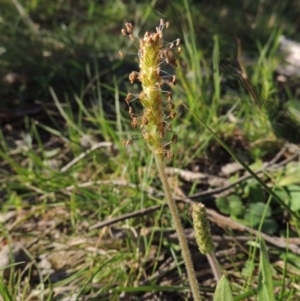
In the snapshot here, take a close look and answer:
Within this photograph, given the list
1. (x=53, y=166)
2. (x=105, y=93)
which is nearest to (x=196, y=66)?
(x=105, y=93)

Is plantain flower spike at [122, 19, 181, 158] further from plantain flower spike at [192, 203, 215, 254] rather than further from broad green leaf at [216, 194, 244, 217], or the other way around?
broad green leaf at [216, 194, 244, 217]

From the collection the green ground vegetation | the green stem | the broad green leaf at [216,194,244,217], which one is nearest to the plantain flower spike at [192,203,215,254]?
the green stem

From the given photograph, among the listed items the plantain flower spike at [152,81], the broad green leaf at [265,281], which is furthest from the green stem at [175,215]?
the broad green leaf at [265,281]

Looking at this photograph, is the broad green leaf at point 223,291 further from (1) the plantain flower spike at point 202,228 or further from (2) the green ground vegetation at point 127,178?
(2) the green ground vegetation at point 127,178

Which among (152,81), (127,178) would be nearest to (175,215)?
(152,81)

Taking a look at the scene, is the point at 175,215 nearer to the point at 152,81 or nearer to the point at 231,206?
the point at 152,81
